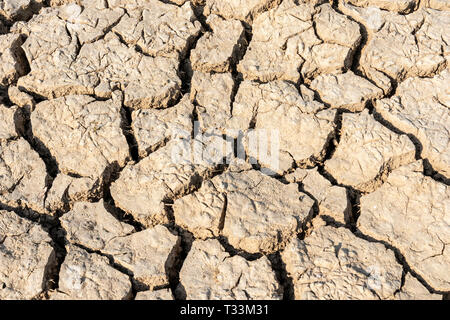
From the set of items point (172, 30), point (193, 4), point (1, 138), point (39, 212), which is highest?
point (193, 4)

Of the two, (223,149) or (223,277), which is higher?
(223,149)

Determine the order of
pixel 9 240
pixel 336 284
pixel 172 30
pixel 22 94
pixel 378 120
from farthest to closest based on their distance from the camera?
Result: pixel 172 30
pixel 22 94
pixel 378 120
pixel 9 240
pixel 336 284

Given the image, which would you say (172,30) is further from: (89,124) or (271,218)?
(271,218)

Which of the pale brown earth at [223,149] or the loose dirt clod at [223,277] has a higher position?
the pale brown earth at [223,149]

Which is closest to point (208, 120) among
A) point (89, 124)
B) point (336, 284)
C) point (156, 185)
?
point (156, 185)

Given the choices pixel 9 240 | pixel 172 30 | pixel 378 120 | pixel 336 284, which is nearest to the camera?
pixel 336 284

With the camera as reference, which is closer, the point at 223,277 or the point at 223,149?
the point at 223,277

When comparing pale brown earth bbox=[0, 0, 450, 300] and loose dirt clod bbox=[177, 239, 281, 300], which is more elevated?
pale brown earth bbox=[0, 0, 450, 300]

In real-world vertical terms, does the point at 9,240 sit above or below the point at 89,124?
below
